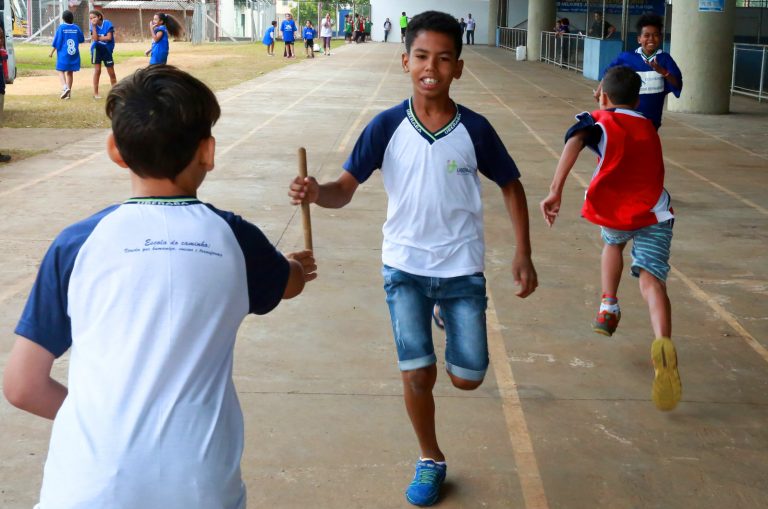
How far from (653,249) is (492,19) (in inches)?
2544

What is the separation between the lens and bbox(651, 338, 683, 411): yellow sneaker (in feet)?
16.1

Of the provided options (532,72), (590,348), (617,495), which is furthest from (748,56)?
(617,495)

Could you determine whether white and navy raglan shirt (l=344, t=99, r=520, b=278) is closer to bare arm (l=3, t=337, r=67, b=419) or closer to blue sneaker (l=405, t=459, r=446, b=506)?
blue sneaker (l=405, t=459, r=446, b=506)

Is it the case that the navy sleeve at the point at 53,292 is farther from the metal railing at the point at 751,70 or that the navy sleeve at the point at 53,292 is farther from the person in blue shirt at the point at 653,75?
the metal railing at the point at 751,70

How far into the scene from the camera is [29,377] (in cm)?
214

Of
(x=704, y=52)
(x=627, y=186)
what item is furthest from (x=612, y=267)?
(x=704, y=52)

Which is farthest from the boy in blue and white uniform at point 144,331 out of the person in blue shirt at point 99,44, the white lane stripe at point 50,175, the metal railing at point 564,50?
the metal railing at point 564,50

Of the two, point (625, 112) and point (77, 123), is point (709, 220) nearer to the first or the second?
point (625, 112)

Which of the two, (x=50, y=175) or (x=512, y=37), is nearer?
(x=50, y=175)

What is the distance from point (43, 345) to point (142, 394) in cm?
24

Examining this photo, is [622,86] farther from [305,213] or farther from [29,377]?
[29,377]

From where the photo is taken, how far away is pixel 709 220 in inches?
403

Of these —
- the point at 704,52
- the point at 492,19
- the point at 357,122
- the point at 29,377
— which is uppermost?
the point at 492,19

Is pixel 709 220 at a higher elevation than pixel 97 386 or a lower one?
lower
